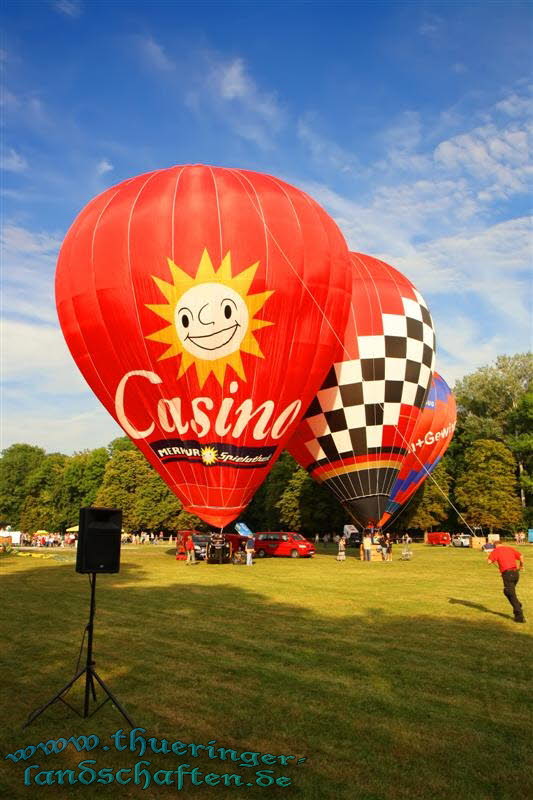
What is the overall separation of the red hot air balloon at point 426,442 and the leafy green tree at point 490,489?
1200 cm

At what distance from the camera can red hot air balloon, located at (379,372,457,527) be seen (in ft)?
102

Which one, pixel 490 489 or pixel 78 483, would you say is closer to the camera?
pixel 490 489

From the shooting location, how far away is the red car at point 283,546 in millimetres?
30828

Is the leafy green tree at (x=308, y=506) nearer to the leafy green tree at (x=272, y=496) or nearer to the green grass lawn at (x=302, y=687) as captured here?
the leafy green tree at (x=272, y=496)

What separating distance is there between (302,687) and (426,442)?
2826 centimetres

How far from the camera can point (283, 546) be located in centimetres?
3122

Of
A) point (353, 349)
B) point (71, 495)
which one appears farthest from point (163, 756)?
point (71, 495)

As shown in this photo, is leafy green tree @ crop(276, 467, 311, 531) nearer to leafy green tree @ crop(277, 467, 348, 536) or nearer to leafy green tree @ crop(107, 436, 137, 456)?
leafy green tree @ crop(277, 467, 348, 536)

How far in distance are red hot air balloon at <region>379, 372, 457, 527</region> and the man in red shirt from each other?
15335 millimetres

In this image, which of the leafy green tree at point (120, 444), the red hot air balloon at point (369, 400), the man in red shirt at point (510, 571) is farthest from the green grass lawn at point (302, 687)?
the leafy green tree at point (120, 444)

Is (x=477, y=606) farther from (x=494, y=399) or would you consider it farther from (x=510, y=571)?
(x=494, y=399)

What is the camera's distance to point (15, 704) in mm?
6902

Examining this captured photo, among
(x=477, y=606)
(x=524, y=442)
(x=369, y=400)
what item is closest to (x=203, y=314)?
(x=369, y=400)

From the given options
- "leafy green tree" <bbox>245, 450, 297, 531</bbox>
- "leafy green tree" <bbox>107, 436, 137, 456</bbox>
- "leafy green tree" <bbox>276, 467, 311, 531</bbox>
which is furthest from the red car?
"leafy green tree" <bbox>107, 436, 137, 456</bbox>
